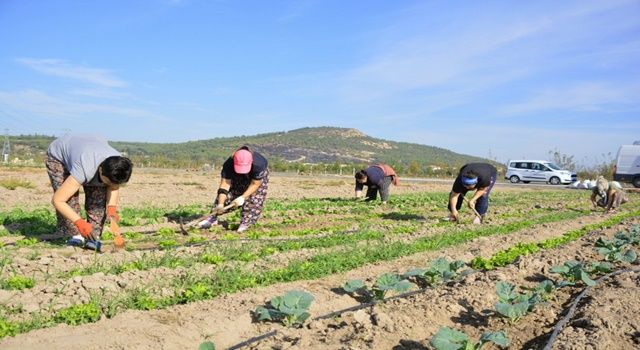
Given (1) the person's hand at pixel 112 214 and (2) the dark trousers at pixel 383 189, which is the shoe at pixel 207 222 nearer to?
(1) the person's hand at pixel 112 214

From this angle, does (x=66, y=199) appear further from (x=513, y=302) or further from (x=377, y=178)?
(x=377, y=178)

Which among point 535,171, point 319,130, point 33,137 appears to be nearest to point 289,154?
point 319,130

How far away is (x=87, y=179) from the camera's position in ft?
17.7

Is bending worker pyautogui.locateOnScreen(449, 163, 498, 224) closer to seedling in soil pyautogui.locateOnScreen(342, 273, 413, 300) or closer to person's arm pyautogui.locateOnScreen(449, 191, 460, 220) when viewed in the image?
person's arm pyautogui.locateOnScreen(449, 191, 460, 220)

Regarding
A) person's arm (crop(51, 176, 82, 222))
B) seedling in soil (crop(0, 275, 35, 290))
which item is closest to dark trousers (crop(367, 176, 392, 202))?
person's arm (crop(51, 176, 82, 222))

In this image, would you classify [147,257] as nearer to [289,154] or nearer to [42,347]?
[42,347]

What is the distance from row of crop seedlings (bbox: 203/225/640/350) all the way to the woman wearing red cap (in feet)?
9.45

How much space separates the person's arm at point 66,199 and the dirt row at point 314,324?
1507 millimetres

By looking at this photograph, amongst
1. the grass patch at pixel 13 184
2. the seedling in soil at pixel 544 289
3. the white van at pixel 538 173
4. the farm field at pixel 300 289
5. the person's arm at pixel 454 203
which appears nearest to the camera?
the farm field at pixel 300 289

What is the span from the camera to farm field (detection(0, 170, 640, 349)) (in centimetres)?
372

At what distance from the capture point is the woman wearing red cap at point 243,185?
740 cm

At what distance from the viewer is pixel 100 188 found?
233 inches

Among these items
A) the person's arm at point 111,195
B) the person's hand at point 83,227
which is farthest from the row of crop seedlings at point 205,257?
the person's arm at point 111,195

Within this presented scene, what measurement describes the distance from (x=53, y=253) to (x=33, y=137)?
3146 inches
